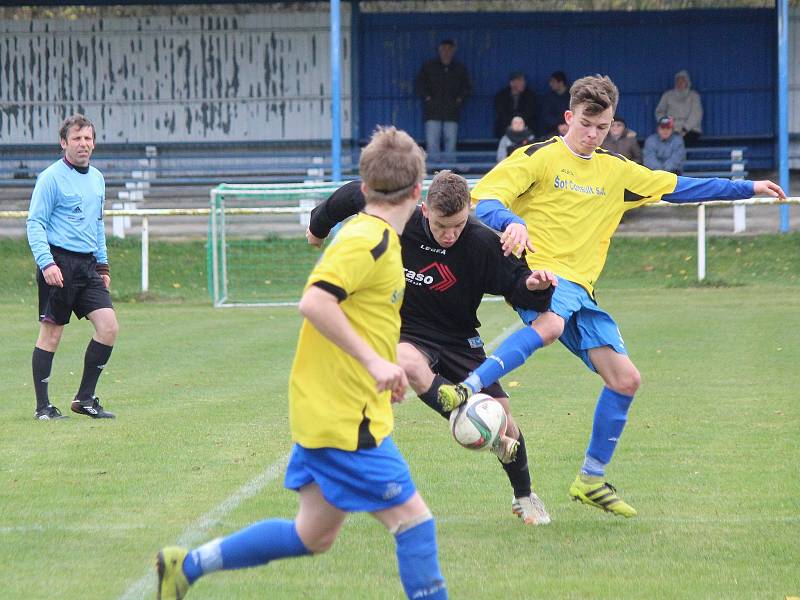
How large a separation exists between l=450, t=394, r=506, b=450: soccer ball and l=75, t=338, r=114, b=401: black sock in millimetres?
4264

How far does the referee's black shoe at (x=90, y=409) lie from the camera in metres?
8.49

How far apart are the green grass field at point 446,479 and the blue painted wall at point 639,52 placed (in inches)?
517

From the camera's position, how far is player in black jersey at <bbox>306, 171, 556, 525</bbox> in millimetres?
5332

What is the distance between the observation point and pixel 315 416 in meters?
3.81

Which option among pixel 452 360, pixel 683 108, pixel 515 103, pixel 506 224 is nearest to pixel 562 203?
pixel 506 224

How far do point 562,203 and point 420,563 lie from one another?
8.45 feet

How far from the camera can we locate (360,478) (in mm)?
3811

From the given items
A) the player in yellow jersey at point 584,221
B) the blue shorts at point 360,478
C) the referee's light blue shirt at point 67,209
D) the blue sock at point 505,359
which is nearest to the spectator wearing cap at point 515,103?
the referee's light blue shirt at point 67,209

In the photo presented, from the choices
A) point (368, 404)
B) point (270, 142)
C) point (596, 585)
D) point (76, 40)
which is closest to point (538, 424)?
point (596, 585)

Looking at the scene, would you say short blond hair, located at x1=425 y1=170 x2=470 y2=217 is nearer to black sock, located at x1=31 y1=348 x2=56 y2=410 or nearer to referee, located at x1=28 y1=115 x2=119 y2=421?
referee, located at x1=28 y1=115 x2=119 y2=421

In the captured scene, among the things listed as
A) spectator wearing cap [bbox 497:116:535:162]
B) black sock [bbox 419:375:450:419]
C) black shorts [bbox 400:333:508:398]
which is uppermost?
spectator wearing cap [bbox 497:116:535:162]

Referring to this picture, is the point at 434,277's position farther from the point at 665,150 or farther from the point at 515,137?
the point at 665,150

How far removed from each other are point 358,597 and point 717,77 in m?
22.3

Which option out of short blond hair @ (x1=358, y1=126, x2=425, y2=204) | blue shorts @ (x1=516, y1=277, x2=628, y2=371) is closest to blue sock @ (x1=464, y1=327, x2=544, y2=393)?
blue shorts @ (x1=516, y1=277, x2=628, y2=371)
